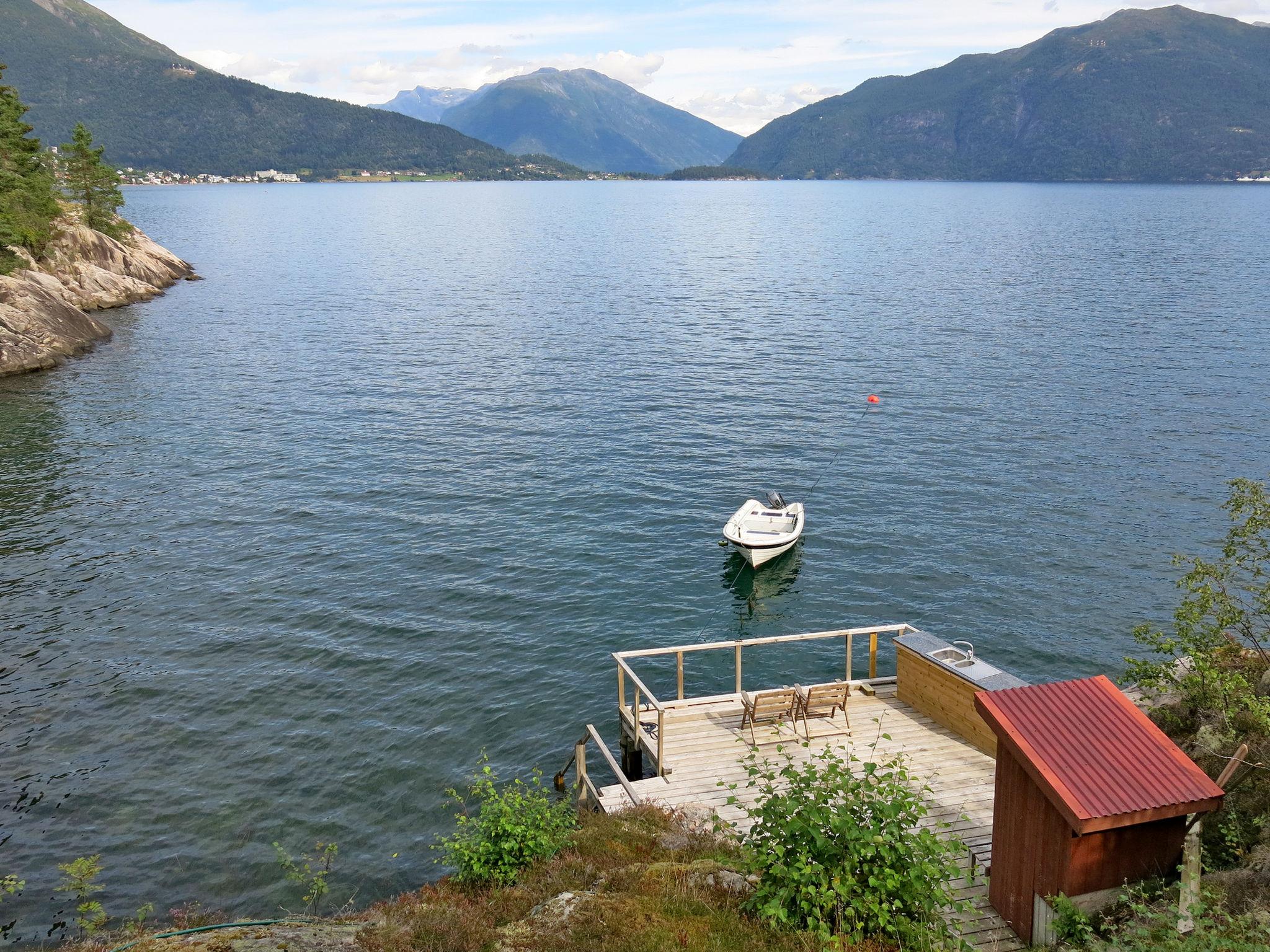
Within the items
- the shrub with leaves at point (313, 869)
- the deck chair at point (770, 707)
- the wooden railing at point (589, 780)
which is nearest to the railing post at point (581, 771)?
the wooden railing at point (589, 780)

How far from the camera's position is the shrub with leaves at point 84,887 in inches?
604

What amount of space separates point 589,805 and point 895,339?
5242 cm

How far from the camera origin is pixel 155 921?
50.6ft

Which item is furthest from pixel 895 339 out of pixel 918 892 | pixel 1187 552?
pixel 918 892

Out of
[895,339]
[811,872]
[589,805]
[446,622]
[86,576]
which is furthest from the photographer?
[895,339]

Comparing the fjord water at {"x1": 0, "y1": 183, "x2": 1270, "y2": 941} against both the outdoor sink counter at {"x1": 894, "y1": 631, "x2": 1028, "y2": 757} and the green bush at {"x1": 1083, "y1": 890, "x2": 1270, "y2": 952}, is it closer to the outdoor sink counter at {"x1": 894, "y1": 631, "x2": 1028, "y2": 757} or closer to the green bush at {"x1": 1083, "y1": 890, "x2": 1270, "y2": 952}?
the outdoor sink counter at {"x1": 894, "y1": 631, "x2": 1028, "y2": 757}

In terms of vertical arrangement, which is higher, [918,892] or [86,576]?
[918,892]

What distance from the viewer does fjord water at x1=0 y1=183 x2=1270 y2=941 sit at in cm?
1992

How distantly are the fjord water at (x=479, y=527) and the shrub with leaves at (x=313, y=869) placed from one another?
0.32 m

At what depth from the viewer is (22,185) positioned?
64.1 metres

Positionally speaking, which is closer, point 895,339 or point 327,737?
point 327,737

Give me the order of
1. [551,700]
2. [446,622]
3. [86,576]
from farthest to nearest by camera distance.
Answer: [86,576] → [446,622] → [551,700]

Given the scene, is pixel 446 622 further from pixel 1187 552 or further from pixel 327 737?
pixel 1187 552

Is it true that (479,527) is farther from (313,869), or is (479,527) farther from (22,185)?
(22,185)
